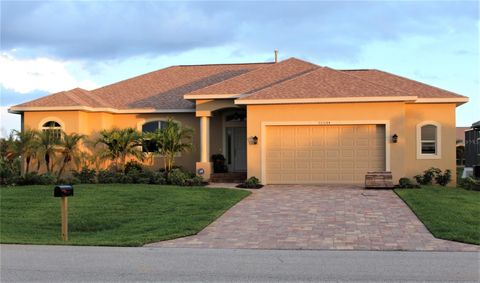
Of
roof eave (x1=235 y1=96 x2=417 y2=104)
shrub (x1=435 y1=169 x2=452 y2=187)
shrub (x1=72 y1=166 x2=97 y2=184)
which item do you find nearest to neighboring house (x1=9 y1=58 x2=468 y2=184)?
roof eave (x1=235 y1=96 x2=417 y2=104)

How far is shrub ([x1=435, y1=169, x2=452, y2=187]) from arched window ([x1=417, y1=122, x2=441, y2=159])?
2.85 feet

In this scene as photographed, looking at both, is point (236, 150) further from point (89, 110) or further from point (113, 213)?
point (113, 213)

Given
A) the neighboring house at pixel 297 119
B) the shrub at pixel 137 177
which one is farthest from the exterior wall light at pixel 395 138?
the shrub at pixel 137 177

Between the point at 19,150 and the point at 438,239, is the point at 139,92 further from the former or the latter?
the point at 438,239

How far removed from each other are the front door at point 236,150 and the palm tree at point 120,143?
4344 millimetres

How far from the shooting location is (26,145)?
23.0 meters

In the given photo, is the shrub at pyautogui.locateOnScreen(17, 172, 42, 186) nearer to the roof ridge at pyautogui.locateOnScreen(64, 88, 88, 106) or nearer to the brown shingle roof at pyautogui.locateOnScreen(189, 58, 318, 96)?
the roof ridge at pyautogui.locateOnScreen(64, 88, 88, 106)

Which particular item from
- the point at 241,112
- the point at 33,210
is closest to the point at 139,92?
the point at 241,112

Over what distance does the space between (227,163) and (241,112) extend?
2467mm

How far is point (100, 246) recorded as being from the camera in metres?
11.0

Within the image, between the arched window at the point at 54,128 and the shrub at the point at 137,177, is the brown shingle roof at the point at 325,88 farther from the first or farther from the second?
the arched window at the point at 54,128

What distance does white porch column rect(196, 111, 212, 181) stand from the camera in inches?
935

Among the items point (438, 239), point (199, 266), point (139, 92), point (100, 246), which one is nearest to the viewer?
point (199, 266)

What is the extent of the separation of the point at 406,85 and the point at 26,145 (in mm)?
16631
